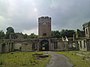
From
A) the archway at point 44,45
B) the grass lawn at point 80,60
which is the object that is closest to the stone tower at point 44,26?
the archway at point 44,45

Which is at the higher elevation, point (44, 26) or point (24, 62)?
point (44, 26)

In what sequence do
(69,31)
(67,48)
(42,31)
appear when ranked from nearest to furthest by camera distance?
(67,48) < (42,31) < (69,31)

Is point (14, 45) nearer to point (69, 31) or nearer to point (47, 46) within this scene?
point (47, 46)

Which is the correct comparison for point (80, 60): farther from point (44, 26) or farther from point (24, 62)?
point (44, 26)

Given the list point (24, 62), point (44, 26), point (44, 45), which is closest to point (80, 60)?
point (24, 62)

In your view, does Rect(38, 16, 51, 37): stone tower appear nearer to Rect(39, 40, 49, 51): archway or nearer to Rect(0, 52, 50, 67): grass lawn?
Rect(39, 40, 49, 51): archway

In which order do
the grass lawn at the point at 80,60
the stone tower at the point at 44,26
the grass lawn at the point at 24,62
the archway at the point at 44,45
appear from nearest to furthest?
1. the grass lawn at the point at 24,62
2. the grass lawn at the point at 80,60
3. the archway at the point at 44,45
4. the stone tower at the point at 44,26

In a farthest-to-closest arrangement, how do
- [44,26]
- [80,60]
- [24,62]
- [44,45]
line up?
[44,26] → [44,45] → [80,60] → [24,62]

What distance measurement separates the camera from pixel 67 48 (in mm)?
57469

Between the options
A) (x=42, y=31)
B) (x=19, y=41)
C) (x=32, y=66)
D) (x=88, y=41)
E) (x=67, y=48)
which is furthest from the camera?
(x=42, y=31)

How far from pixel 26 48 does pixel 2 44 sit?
10.7m

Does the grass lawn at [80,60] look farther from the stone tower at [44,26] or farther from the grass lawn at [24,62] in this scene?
the stone tower at [44,26]

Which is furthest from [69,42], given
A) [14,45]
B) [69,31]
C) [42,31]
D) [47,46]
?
[69,31]

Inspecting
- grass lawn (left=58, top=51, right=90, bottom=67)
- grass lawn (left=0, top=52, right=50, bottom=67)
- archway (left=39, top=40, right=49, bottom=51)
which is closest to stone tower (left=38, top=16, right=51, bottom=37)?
archway (left=39, top=40, right=49, bottom=51)
